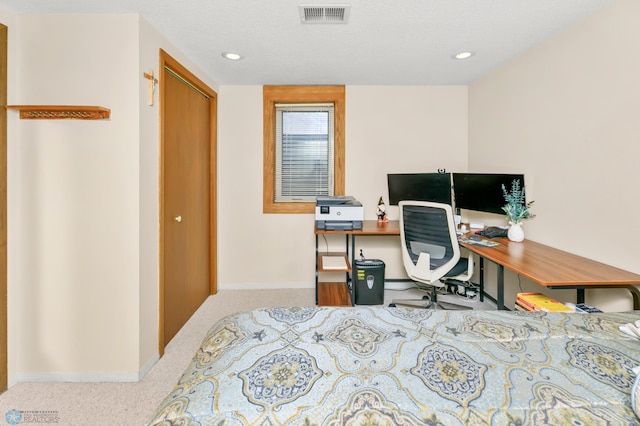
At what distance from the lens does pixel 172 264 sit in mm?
2625

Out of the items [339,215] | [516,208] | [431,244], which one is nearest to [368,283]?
[339,215]

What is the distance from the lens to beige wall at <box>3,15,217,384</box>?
197 cm

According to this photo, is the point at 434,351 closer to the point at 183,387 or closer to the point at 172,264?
the point at 183,387

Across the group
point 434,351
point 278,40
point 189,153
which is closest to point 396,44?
point 278,40

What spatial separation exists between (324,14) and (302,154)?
1.88 meters

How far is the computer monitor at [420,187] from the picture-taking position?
124 inches

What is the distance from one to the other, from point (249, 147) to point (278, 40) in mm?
1466

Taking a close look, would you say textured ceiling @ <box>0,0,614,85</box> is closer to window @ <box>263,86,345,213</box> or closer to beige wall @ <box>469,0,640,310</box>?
beige wall @ <box>469,0,640,310</box>

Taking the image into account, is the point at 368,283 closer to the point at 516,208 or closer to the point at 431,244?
the point at 431,244

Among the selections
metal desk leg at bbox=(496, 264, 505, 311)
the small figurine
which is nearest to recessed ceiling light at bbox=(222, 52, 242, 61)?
the small figurine

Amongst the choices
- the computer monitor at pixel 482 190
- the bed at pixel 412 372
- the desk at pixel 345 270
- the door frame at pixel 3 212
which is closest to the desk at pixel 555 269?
the computer monitor at pixel 482 190

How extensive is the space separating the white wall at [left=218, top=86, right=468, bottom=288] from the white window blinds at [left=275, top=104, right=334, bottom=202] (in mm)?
247

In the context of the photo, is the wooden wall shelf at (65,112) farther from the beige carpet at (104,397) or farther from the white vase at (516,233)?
the white vase at (516,233)

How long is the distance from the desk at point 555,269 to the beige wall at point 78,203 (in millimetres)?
2456
